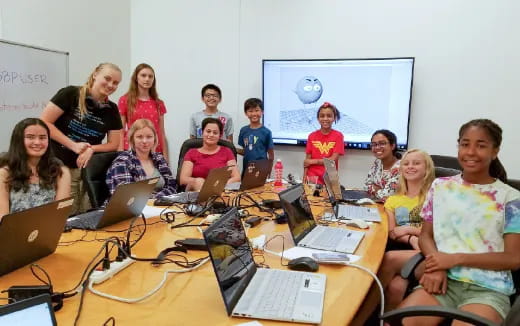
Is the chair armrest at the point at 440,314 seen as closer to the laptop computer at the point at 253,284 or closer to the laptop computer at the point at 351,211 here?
the laptop computer at the point at 253,284

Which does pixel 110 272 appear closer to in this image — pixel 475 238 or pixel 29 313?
pixel 29 313

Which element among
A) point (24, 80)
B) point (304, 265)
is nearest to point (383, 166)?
point (304, 265)

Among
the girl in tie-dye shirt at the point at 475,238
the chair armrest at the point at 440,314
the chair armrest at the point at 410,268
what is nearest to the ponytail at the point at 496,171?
the girl in tie-dye shirt at the point at 475,238

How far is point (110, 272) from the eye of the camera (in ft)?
4.33

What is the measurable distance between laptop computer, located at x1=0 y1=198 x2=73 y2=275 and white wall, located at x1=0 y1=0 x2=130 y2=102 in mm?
2509

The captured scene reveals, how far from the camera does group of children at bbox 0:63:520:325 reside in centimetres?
161

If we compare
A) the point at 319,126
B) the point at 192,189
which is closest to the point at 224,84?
the point at 319,126

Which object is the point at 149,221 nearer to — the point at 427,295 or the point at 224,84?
the point at 427,295

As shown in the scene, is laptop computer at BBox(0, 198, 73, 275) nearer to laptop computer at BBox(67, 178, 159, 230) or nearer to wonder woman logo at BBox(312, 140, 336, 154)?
laptop computer at BBox(67, 178, 159, 230)

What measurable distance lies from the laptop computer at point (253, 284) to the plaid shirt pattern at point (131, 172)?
4.24 feet

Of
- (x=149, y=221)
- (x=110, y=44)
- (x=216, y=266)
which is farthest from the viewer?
(x=110, y=44)

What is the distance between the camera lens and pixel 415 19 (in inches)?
152

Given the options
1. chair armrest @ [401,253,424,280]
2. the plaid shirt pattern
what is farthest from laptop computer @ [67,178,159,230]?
chair armrest @ [401,253,424,280]

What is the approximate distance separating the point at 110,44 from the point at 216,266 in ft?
13.3
